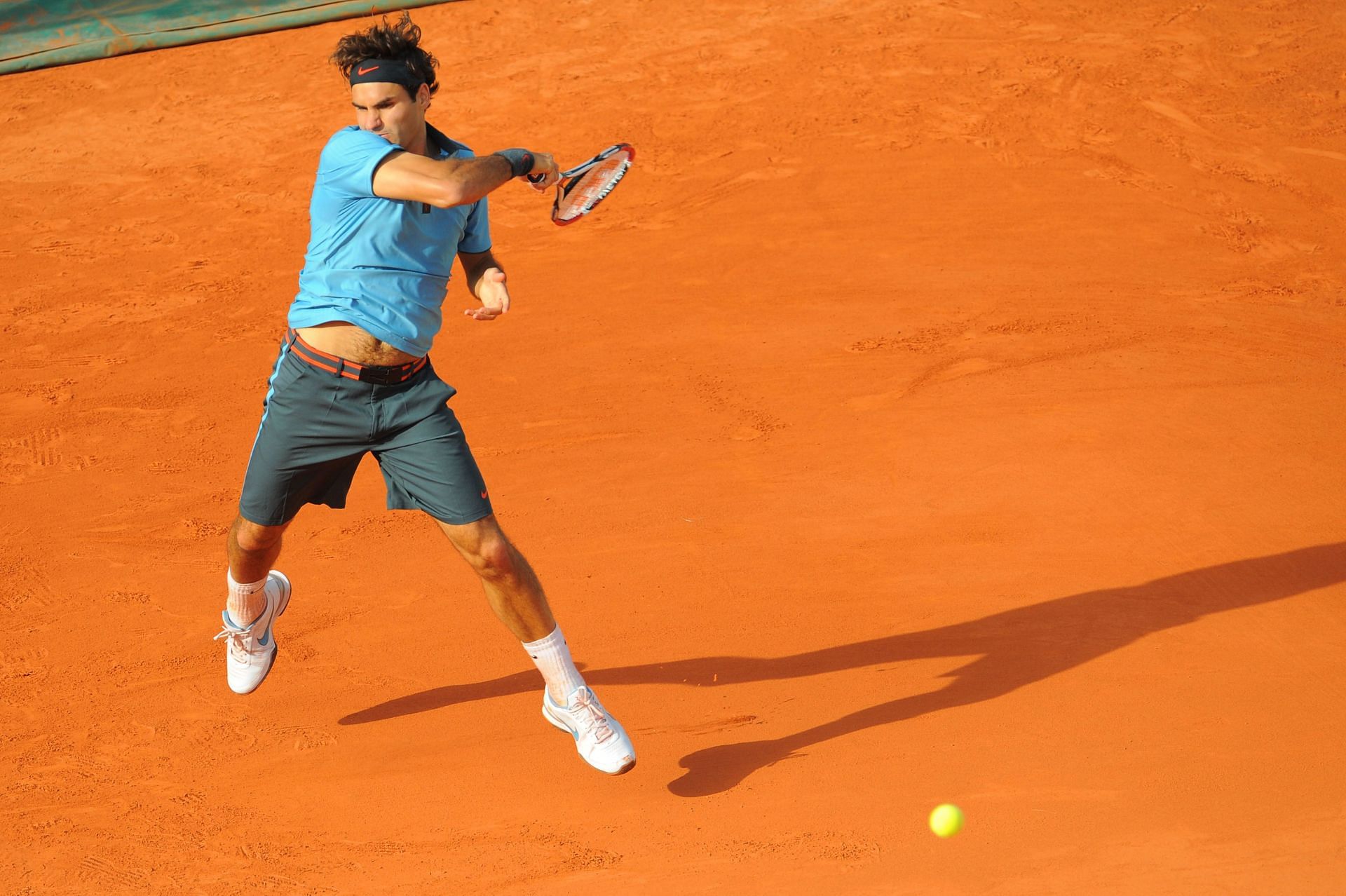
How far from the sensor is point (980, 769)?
12.9 ft

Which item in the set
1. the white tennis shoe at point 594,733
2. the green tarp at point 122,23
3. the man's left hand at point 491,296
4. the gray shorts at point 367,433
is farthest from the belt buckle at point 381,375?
the green tarp at point 122,23

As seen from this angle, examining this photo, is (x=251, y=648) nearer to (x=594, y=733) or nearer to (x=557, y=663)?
(x=557, y=663)

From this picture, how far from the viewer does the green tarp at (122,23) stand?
33.0ft

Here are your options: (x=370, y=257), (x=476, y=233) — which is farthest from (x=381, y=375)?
(x=476, y=233)

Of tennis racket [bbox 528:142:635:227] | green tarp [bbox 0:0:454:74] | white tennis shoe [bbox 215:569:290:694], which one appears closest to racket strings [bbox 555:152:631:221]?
tennis racket [bbox 528:142:635:227]

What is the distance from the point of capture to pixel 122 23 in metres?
10.3

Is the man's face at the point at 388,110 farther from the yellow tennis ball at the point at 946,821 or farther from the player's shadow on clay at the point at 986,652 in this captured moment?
the yellow tennis ball at the point at 946,821

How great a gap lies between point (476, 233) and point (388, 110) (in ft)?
1.67

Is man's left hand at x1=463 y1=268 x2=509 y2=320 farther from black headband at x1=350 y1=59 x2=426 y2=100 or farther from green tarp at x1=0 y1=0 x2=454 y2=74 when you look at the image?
green tarp at x1=0 y1=0 x2=454 y2=74

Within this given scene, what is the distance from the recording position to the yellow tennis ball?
3674mm

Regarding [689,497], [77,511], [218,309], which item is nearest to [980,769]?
[689,497]

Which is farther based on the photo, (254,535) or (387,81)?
(254,535)

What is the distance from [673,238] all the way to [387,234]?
430 centimetres

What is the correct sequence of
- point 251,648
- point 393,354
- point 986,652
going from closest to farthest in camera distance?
point 393,354
point 251,648
point 986,652
